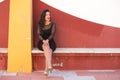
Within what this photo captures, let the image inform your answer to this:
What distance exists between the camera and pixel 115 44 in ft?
27.1

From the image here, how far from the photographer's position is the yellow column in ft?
25.0

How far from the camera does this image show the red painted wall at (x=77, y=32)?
8.09 m

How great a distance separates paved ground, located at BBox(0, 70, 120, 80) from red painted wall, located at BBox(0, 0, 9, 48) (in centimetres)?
74

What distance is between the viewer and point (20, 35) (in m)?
7.69

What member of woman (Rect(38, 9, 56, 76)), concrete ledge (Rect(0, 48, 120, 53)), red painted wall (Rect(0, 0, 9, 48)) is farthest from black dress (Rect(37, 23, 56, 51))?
red painted wall (Rect(0, 0, 9, 48))

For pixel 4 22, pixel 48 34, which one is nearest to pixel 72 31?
pixel 48 34

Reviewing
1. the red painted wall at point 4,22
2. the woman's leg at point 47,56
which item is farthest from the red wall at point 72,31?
the woman's leg at point 47,56

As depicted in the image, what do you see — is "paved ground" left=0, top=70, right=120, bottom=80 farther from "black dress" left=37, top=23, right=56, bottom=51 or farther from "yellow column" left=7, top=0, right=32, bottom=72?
"black dress" left=37, top=23, right=56, bottom=51

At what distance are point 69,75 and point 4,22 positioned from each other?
1982 mm

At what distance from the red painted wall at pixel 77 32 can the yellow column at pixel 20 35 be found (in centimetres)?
46

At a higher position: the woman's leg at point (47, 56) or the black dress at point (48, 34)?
the black dress at point (48, 34)

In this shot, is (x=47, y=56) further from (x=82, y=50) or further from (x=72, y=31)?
(x=72, y=31)

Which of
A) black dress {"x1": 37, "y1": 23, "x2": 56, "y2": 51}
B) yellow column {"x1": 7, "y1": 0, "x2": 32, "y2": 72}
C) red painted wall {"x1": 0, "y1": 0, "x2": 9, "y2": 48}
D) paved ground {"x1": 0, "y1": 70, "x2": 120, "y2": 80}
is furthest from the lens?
red painted wall {"x1": 0, "y1": 0, "x2": 9, "y2": 48}

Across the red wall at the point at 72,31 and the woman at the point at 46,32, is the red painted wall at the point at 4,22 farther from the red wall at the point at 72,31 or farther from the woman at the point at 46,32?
the woman at the point at 46,32
